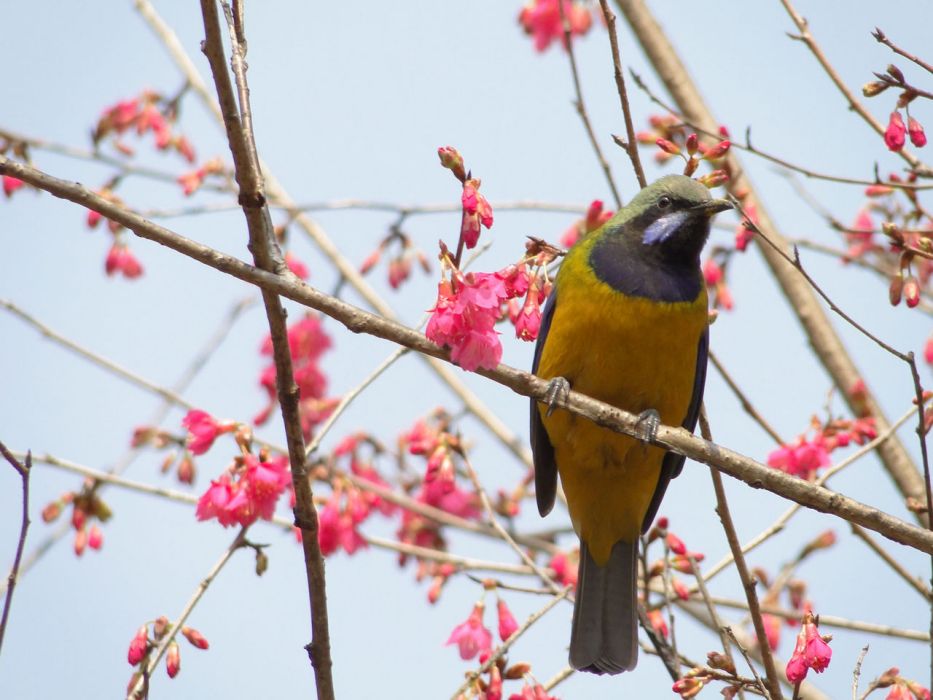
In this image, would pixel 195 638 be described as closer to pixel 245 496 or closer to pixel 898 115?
pixel 245 496

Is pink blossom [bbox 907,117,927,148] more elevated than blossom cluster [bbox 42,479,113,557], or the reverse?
pink blossom [bbox 907,117,927,148]

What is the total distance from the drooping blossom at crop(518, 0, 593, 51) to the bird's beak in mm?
2754

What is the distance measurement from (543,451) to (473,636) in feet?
3.01

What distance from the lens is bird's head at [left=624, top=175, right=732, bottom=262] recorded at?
15.3 ft

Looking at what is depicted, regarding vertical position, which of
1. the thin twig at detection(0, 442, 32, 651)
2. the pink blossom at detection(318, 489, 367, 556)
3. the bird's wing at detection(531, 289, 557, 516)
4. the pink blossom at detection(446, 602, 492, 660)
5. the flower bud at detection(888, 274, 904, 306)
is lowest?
the thin twig at detection(0, 442, 32, 651)

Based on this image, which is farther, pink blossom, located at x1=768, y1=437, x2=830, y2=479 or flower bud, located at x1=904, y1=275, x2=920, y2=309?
pink blossom, located at x1=768, y1=437, x2=830, y2=479

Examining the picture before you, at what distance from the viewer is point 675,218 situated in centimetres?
471

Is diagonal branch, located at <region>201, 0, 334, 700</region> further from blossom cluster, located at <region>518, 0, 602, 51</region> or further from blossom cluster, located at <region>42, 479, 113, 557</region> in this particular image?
blossom cluster, located at <region>518, 0, 602, 51</region>

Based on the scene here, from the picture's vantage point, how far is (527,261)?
3.65m

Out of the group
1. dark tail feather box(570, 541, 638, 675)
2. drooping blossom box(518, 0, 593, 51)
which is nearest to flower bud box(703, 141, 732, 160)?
dark tail feather box(570, 541, 638, 675)

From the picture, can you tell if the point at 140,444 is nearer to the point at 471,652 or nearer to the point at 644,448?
the point at 471,652

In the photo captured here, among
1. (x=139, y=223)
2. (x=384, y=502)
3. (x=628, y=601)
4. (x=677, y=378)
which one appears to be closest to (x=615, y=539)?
(x=628, y=601)

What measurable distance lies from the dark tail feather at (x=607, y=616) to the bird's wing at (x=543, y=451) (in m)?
0.32

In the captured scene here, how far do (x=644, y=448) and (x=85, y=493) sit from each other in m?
2.29
